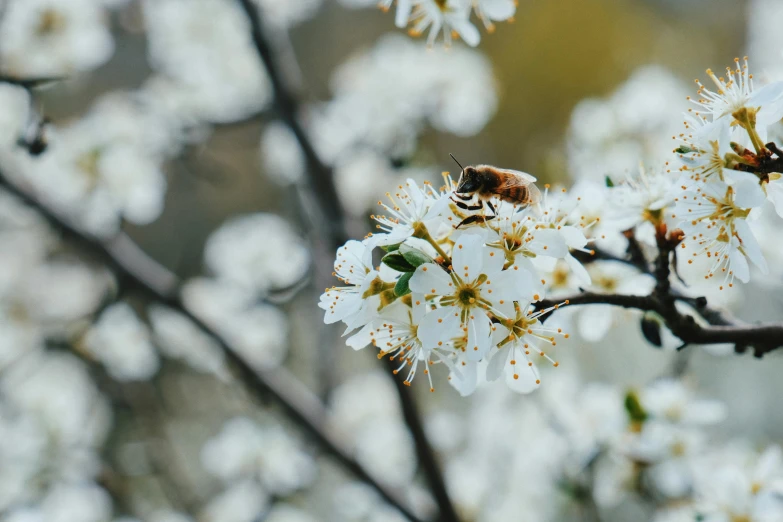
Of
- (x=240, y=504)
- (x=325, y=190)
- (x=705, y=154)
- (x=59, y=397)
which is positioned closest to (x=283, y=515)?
(x=240, y=504)

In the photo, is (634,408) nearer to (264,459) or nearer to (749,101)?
(749,101)

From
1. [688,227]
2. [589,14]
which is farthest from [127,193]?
[589,14]

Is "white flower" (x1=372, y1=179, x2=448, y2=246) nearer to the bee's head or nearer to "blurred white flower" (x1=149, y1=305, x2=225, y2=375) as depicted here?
the bee's head

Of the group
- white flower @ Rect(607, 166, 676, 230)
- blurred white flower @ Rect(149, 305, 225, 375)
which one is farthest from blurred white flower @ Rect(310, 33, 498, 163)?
white flower @ Rect(607, 166, 676, 230)

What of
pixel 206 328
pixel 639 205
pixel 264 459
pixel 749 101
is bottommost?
pixel 264 459

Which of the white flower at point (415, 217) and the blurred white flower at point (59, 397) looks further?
the blurred white flower at point (59, 397)

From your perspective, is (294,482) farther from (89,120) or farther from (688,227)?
(688,227)

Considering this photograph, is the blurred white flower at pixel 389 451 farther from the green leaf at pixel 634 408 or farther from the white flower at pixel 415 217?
the white flower at pixel 415 217

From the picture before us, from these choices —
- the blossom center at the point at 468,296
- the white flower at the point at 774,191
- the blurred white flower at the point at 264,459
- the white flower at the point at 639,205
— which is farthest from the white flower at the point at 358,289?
the blurred white flower at the point at 264,459
